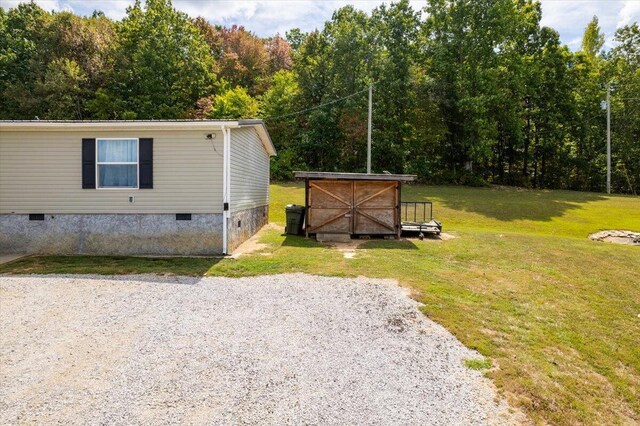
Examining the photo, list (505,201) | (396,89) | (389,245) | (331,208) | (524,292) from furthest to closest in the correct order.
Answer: (396,89), (505,201), (331,208), (389,245), (524,292)

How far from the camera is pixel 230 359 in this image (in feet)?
14.8

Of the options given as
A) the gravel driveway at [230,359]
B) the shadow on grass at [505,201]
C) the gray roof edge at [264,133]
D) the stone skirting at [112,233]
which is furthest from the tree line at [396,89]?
the gravel driveway at [230,359]

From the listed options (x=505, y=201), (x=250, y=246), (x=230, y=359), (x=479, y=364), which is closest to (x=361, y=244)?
(x=250, y=246)

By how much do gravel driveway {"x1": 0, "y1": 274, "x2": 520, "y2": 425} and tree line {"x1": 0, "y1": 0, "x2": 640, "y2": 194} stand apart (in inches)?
894

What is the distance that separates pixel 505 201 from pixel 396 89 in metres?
12.3

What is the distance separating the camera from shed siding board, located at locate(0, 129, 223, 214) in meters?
9.86

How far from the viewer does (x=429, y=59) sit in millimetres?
30156

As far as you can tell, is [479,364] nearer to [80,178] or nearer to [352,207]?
[352,207]

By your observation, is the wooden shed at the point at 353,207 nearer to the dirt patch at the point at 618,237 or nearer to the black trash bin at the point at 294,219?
the black trash bin at the point at 294,219

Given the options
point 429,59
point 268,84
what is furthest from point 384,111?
point 268,84

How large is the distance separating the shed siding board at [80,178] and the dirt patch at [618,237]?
13787 mm

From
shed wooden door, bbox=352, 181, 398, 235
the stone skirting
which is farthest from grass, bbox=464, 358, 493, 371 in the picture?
shed wooden door, bbox=352, 181, 398, 235

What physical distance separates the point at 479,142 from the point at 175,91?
24.2 metres

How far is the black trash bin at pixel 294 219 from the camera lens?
13211 millimetres
